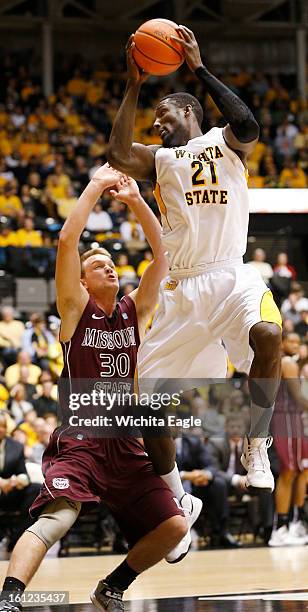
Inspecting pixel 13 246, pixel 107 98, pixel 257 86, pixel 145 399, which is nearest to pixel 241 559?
pixel 145 399

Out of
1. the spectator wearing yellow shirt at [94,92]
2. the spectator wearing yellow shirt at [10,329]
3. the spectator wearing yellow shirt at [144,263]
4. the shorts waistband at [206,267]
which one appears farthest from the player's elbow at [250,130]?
the spectator wearing yellow shirt at [94,92]

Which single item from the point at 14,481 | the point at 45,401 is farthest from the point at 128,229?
the point at 14,481

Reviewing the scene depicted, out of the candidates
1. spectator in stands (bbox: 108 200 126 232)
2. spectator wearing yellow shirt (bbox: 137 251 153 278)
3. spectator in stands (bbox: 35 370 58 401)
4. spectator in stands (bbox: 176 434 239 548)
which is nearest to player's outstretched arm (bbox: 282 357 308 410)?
spectator in stands (bbox: 176 434 239 548)

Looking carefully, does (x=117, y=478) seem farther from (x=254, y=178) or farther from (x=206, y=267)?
(x=254, y=178)

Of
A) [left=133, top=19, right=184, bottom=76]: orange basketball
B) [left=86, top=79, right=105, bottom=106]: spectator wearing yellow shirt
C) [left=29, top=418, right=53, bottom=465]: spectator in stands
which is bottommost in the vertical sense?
[left=29, top=418, right=53, bottom=465]: spectator in stands

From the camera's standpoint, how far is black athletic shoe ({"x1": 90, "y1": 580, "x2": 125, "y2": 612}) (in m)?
5.90

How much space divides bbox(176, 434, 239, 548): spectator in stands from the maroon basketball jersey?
541 cm

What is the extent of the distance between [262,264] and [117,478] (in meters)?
9.33

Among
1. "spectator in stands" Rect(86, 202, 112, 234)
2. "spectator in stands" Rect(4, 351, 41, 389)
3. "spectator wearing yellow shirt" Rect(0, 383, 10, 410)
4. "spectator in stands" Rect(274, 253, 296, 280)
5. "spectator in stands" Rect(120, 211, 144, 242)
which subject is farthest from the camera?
"spectator in stands" Rect(86, 202, 112, 234)

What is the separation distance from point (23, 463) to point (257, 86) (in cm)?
1771

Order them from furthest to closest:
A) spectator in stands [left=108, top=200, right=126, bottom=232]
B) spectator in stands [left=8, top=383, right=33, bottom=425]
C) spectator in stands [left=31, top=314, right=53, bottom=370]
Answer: spectator in stands [left=108, top=200, right=126, bottom=232]
spectator in stands [left=31, top=314, right=53, bottom=370]
spectator in stands [left=8, top=383, right=33, bottom=425]

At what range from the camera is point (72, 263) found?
597 centimetres

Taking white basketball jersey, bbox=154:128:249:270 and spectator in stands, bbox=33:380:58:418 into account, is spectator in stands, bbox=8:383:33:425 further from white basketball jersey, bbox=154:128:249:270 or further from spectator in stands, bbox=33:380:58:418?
white basketball jersey, bbox=154:128:249:270

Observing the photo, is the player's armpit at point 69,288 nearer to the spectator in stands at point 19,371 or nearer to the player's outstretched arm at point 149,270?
the player's outstretched arm at point 149,270
